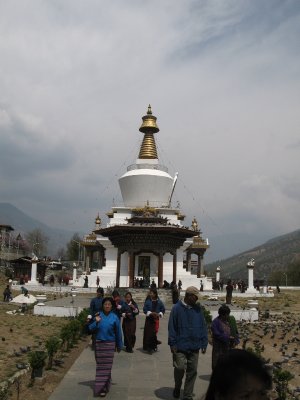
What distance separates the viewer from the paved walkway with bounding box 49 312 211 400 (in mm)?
8390

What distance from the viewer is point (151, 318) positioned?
1216 centimetres

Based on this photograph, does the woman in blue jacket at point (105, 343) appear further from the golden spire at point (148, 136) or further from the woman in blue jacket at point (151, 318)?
the golden spire at point (148, 136)

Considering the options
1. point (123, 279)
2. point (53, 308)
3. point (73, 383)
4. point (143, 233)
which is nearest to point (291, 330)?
point (53, 308)

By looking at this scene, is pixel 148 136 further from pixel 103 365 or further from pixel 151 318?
pixel 103 365

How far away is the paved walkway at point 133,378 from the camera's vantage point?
839 centimetres

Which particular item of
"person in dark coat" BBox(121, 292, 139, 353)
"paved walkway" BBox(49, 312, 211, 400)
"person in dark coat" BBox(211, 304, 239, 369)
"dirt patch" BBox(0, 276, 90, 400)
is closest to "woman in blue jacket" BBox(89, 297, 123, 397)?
"paved walkway" BBox(49, 312, 211, 400)

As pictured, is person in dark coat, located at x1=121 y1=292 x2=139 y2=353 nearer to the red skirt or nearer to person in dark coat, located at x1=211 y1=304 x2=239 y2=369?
person in dark coat, located at x1=211 y1=304 x2=239 y2=369

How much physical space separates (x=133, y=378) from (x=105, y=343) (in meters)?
1.68

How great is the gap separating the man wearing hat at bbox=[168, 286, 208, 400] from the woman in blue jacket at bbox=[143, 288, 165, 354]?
400cm

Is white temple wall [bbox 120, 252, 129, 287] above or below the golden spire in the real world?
below

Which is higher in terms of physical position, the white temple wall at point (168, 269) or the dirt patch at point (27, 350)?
the white temple wall at point (168, 269)

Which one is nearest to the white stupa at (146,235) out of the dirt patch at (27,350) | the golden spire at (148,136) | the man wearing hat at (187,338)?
the golden spire at (148,136)

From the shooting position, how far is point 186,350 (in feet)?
25.7

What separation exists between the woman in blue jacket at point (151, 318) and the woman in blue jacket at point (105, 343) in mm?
3689
